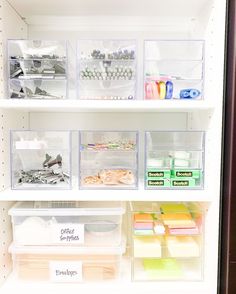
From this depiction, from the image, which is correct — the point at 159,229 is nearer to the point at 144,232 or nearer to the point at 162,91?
the point at 144,232

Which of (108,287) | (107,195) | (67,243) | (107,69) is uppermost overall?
(107,69)

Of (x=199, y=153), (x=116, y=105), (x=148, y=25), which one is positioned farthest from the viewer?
(x=148, y=25)

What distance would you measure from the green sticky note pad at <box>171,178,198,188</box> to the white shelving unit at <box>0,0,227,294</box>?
0.03 meters

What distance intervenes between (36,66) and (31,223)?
0.43m

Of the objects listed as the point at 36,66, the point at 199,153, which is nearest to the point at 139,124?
the point at 199,153

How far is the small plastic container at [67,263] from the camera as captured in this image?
2.80 feet

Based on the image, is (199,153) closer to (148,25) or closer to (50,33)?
(148,25)

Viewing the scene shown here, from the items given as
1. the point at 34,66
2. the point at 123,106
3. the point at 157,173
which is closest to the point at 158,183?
the point at 157,173

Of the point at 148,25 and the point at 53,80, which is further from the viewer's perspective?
the point at 148,25

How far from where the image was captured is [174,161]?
887 millimetres

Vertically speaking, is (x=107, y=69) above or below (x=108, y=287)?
above

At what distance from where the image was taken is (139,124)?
1095mm

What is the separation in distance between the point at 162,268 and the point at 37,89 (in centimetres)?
62

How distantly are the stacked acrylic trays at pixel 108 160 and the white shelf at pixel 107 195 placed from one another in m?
0.05
